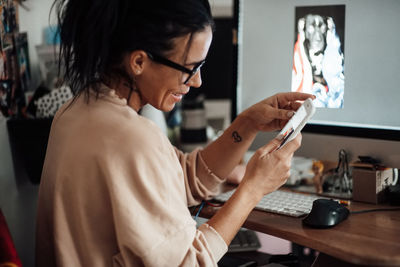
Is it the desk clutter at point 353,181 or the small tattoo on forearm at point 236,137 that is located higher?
the small tattoo on forearm at point 236,137

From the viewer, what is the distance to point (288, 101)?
3.78 ft

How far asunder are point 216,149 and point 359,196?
0.38 meters

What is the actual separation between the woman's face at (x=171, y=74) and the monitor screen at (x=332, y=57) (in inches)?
12.7

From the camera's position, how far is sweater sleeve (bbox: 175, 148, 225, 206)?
→ 1188mm

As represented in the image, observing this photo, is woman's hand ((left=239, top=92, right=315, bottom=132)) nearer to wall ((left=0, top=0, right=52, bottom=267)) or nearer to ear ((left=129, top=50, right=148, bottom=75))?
ear ((left=129, top=50, right=148, bottom=75))

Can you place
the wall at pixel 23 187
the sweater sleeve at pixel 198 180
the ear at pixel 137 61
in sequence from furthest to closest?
the wall at pixel 23 187, the sweater sleeve at pixel 198 180, the ear at pixel 137 61

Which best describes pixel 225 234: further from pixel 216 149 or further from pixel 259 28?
pixel 259 28

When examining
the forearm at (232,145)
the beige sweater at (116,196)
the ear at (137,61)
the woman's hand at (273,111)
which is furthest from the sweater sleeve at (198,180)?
the ear at (137,61)

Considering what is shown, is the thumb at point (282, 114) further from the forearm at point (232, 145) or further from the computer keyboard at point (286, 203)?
the computer keyboard at point (286, 203)

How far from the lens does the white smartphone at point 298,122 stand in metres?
0.97

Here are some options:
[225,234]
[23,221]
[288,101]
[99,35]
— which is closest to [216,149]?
[288,101]

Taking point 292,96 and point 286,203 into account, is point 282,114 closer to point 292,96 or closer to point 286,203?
point 292,96

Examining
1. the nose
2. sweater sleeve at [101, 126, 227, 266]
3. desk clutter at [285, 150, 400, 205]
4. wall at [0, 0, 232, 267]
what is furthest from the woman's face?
desk clutter at [285, 150, 400, 205]

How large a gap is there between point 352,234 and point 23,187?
965 mm
